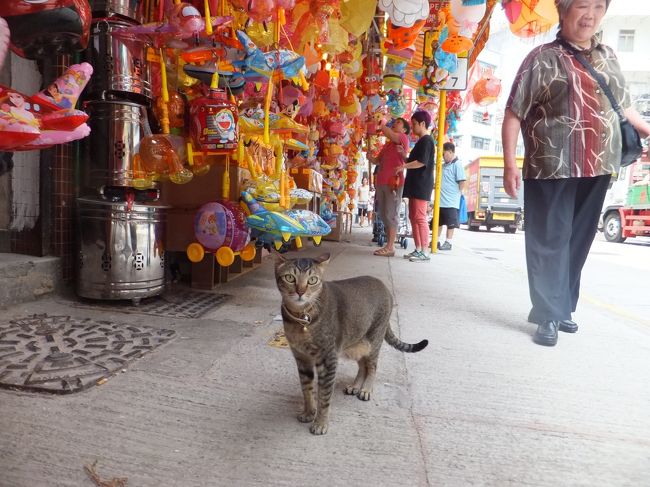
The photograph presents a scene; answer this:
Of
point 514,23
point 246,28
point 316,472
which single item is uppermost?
point 514,23

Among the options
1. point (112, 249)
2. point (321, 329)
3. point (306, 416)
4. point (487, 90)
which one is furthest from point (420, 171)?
point (306, 416)

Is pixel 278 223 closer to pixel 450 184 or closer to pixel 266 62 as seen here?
pixel 266 62

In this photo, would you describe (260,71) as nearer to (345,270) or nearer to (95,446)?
(95,446)

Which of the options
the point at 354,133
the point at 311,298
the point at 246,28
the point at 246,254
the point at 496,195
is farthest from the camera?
the point at 496,195

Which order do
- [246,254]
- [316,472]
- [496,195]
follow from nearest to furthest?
[316,472], [246,254], [496,195]

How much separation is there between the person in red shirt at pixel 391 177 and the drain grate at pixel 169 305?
3.49 m

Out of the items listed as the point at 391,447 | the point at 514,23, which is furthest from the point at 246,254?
the point at 514,23

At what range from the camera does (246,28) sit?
9.26 ft

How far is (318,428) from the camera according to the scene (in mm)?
1420

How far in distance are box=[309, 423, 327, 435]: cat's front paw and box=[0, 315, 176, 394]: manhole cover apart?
93 centimetres

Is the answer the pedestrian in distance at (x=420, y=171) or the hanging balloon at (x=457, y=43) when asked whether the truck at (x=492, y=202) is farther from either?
the hanging balloon at (x=457, y=43)

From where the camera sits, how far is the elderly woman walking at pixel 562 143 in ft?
7.72

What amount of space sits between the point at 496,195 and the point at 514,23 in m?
16.8

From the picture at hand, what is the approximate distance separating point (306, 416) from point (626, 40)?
33702 millimetres
